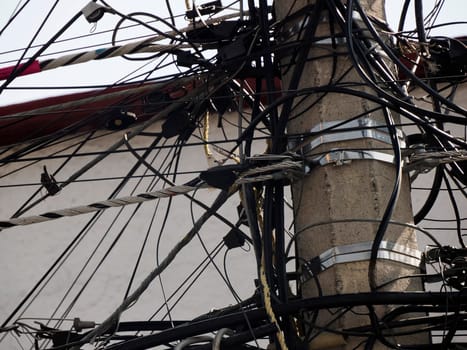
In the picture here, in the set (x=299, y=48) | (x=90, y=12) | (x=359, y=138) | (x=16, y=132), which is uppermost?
(x=16, y=132)

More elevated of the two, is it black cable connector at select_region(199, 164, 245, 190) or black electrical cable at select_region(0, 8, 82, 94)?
black electrical cable at select_region(0, 8, 82, 94)

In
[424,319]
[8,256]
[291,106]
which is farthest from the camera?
[8,256]

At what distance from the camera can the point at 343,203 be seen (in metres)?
5.52

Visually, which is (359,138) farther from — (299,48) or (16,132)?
(16,132)

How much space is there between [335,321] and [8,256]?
19.2 feet

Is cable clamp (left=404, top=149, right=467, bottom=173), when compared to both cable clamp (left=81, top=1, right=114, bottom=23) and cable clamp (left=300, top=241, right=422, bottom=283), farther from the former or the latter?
cable clamp (left=81, top=1, right=114, bottom=23)

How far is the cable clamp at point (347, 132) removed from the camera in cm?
562

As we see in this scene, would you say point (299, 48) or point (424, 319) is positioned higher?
point (299, 48)

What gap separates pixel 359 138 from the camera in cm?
562

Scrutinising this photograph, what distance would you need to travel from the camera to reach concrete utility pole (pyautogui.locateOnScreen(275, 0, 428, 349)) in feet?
17.7

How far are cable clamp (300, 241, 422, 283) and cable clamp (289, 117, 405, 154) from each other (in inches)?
20.9

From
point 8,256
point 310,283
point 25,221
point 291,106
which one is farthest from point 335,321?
point 8,256

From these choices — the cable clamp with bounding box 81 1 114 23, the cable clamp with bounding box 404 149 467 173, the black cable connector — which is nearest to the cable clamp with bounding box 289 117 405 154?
the cable clamp with bounding box 404 149 467 173

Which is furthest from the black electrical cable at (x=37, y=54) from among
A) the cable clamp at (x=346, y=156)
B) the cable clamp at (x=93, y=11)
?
the cable clamp at (x=346, y=156)
